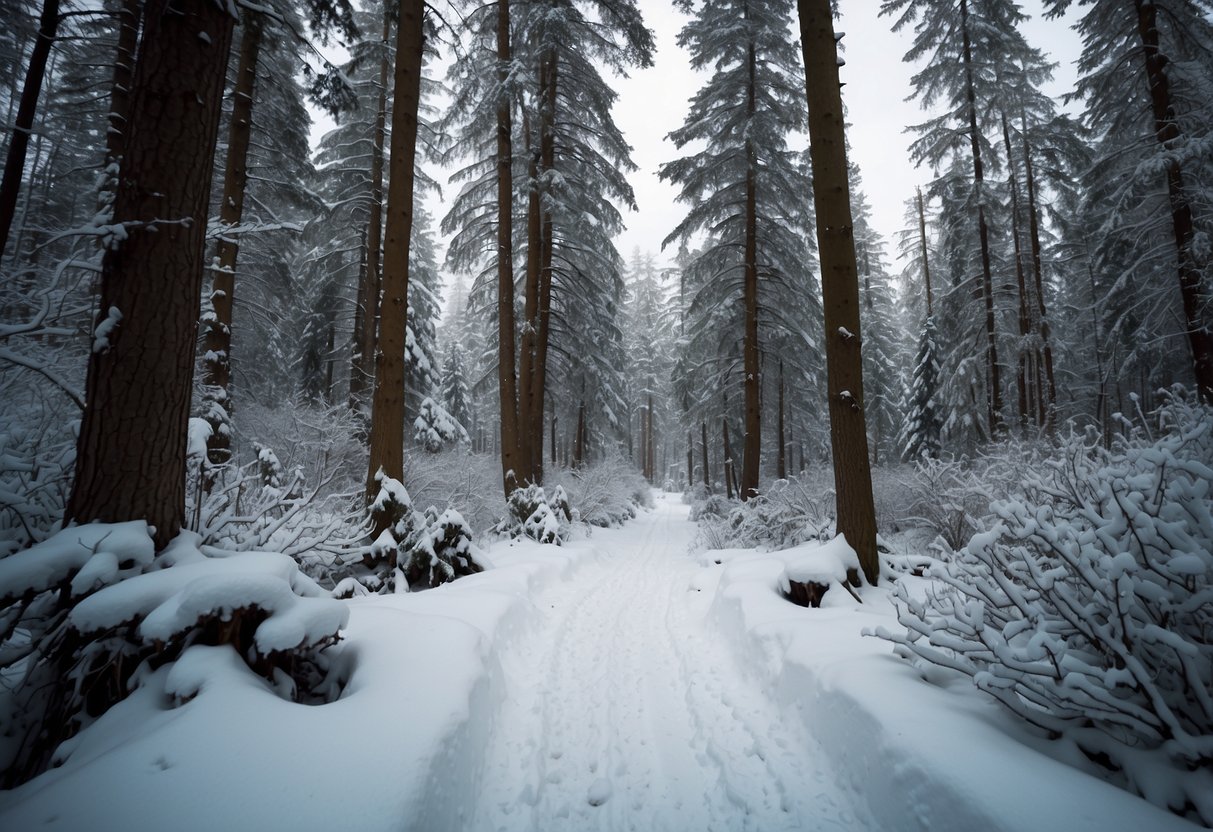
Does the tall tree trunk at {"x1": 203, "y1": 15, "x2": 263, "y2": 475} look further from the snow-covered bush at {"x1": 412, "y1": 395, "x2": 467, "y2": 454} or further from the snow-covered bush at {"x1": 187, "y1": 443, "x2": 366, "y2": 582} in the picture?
the snow-covered bush at {"x1": 412, "y1": 395, "x2": 467, "y2": 454}

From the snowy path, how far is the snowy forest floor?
1cm

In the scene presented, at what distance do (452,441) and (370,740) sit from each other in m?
16.8

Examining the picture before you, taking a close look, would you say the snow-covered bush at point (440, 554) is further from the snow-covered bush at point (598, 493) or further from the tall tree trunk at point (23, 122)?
the snow-covered bush at point (598, 493)

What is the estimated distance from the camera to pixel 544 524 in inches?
349

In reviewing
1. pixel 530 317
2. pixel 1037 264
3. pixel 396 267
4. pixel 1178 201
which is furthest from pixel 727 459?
pixel 396 267

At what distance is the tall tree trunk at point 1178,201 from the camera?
8.36 meters

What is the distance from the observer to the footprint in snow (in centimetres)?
241

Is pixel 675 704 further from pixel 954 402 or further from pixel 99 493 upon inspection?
pixel 954 402

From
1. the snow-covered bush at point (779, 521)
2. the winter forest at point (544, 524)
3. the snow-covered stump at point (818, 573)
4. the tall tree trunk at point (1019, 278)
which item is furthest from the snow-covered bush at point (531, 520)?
the tall tree trunk at point (1019, 278)

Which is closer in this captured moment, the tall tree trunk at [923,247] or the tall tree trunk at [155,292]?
the tall tree trunk at [155,292]

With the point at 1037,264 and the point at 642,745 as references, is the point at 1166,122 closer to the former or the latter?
the point at 1037,264

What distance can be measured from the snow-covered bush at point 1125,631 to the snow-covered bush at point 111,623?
3.32 m

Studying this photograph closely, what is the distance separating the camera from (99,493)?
8.50 ft

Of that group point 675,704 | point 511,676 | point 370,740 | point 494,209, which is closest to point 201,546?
point 370,740
